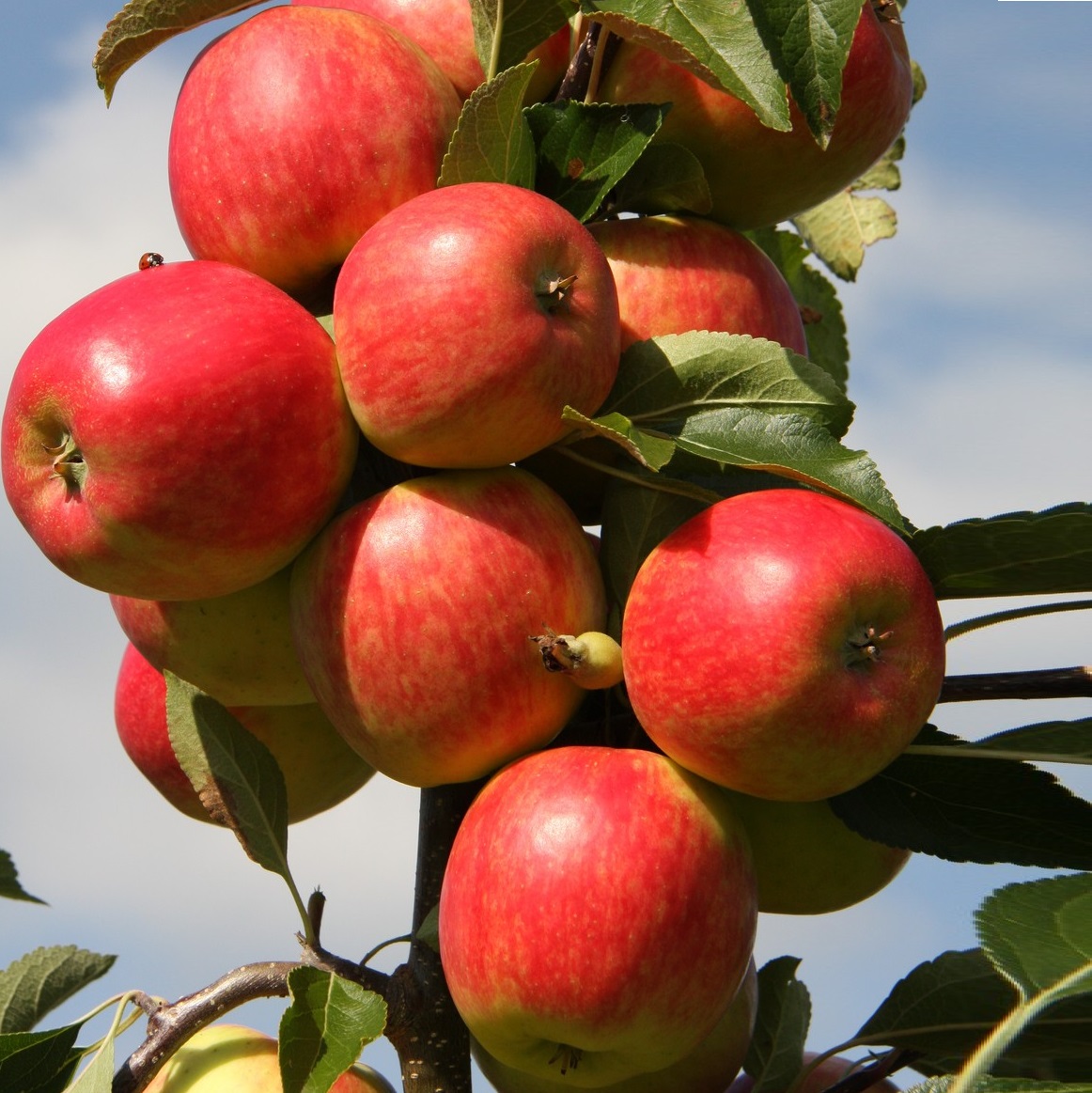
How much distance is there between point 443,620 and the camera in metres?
1.27

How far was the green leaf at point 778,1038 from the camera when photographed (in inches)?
61.5

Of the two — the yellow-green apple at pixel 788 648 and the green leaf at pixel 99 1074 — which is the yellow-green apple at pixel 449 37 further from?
the green leaf at pixel 99 1074

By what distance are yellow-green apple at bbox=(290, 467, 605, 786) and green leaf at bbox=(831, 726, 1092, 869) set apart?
32 cm

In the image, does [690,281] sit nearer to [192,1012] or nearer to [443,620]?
[443,620]

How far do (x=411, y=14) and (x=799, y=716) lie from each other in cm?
91

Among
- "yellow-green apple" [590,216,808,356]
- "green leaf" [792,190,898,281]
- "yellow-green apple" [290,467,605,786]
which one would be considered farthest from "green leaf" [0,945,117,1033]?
"green leaf" [792,190,898,281]

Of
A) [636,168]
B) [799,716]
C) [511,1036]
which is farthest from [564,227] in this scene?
[511,1036]

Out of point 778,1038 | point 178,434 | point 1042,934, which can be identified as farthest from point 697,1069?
point 178,434

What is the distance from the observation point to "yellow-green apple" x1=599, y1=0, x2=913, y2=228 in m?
1.49

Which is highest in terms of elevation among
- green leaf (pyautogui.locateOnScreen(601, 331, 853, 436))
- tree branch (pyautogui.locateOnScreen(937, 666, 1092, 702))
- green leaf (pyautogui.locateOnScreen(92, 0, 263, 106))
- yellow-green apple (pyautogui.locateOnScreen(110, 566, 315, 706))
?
green leaf (pyautogui.locateOnScreen(92, 0, 263, 106))

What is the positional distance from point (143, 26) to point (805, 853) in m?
1.08

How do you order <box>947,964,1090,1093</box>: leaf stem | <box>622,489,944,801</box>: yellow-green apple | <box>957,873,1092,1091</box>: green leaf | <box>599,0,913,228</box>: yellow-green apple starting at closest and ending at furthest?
<box>947,964,1090,1093</box>: leaf stem, <box>957,873,1092,1091</box>: green leaf, <box>622,489,944,801</box>: yellow-green apple, <box>599,0,913,228</box>: yellow-green apple

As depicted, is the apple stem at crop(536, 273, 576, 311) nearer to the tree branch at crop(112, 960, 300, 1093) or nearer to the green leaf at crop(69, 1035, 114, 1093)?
the tree branch at crop(112, 960, 300, 1093)

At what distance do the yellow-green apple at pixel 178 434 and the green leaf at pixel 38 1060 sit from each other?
491mm
